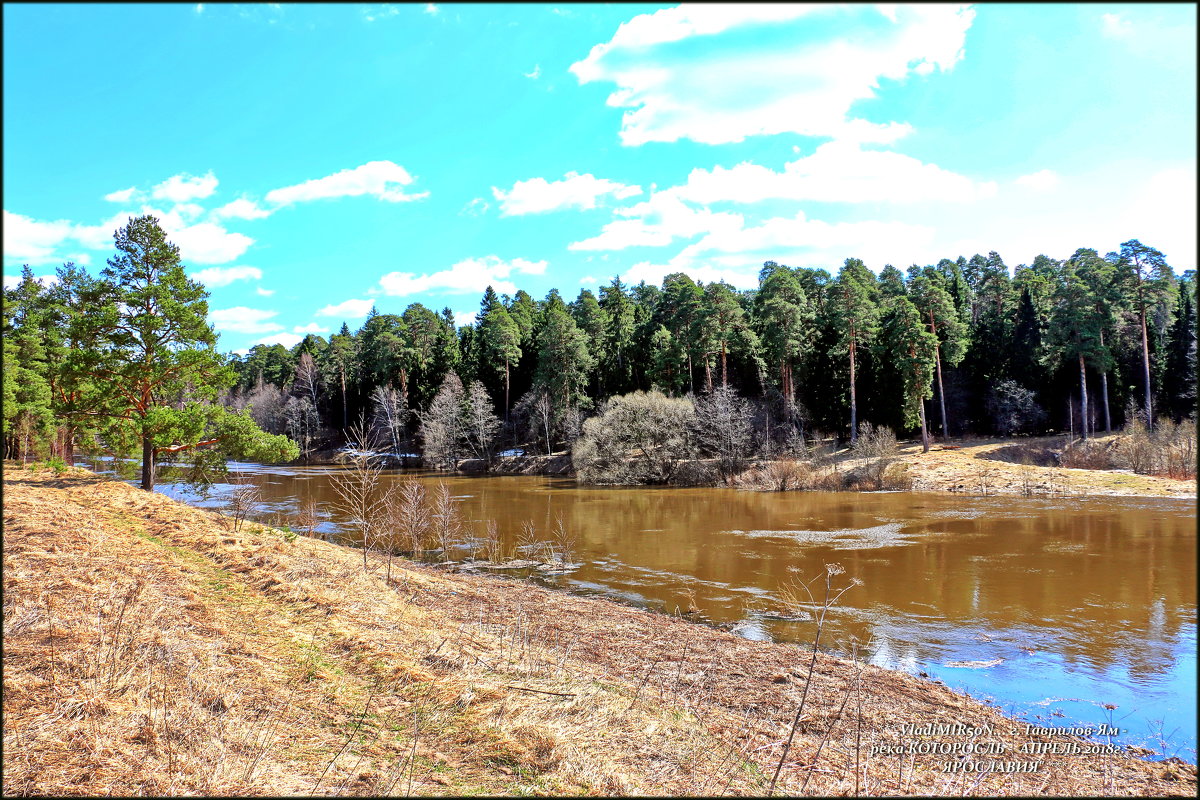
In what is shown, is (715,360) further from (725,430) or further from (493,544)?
(493,544)

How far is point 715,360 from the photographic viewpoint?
171ft

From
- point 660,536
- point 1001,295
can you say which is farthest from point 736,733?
point 1001,295

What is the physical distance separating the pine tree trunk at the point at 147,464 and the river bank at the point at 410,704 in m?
8.83

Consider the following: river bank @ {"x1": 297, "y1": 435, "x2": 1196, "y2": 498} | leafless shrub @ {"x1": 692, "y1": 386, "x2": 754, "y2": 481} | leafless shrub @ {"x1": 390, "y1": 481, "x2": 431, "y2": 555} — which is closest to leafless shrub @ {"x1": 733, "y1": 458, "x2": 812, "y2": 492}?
river bank @ {"x1": 297, "y1": 435, "x2": 1196, "y2": 498}

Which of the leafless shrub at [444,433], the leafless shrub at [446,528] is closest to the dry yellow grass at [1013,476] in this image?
the leafless shrub at [446,528]

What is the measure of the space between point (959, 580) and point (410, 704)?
49.0 feet

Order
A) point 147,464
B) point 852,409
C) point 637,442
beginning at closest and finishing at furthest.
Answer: point 147,464, point 852,409, point 637,442

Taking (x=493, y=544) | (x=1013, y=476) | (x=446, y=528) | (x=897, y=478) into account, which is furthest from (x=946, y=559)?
(x=1013, y=476)

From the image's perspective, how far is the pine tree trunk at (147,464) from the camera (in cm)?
1958

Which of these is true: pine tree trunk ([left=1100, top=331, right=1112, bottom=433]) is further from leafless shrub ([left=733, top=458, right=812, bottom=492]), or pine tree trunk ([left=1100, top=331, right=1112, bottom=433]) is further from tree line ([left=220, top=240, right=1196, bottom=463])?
leafless shrub ([left=733, top=458, right=812, bottom=492])

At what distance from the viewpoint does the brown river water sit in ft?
32.0

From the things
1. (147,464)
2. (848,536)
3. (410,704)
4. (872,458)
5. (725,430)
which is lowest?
(848,536)

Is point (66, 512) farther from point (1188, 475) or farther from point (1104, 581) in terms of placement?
point (1188, 475)

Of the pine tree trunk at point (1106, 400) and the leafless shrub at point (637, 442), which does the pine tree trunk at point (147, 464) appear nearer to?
the leafless shrub at point (637, 442)
